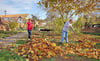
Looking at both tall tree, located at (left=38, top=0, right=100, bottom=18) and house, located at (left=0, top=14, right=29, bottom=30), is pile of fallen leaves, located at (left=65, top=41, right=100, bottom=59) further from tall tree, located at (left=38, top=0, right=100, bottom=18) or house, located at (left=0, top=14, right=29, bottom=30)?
house, located at (left=0, top=14, right=29, bottom=30)

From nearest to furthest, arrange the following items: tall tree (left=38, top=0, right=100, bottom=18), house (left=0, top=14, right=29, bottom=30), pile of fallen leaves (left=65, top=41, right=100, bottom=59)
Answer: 1. pile of fallen leaves (left=65, top=41, right=100, bottom=59)
2. tall tree (left=38, top=0, right=100, bottom=18)
3. house (left=0, top=14, right=29, bottom=30)

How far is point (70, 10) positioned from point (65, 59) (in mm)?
6848

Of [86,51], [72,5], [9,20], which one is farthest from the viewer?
[9,20]

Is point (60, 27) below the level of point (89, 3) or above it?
below

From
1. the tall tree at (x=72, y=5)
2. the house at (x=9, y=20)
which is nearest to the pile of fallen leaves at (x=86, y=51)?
the tall tree at (x=72, y=5)

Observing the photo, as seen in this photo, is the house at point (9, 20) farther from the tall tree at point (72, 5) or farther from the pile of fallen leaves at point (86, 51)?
the pile of fallen leaves at point (86, 51)

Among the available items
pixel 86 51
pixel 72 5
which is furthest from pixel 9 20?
pixel 86 51

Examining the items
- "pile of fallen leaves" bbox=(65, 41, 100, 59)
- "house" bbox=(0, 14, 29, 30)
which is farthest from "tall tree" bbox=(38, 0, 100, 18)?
"house" bbox=(0, 14, 29, 30)

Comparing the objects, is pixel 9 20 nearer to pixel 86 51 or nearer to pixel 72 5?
pixel 72 5

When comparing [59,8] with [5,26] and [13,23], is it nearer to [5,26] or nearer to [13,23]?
[13,23]

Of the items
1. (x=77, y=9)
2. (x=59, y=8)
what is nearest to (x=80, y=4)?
(x=77, y=9)

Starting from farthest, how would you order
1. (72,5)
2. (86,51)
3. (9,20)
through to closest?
(9,20)
(72,5)
(86,51)

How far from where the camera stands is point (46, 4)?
930cm

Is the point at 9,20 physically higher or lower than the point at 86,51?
higher
